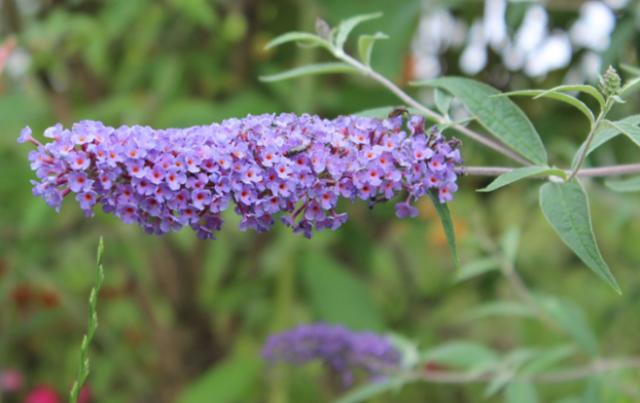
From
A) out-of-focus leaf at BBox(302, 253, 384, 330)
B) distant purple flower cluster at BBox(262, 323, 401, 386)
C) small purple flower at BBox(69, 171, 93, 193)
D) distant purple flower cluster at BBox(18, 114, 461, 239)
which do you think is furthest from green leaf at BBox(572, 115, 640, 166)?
out-of-focus leaf at BBox(302, 253, 384, 330)

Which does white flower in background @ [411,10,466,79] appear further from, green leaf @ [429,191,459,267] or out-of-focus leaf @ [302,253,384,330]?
green leaf @ [429,191,459,267]

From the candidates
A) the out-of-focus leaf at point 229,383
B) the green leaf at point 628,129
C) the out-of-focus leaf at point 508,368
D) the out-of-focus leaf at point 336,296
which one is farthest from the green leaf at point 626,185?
the out-of-focus leaf at point 229,383

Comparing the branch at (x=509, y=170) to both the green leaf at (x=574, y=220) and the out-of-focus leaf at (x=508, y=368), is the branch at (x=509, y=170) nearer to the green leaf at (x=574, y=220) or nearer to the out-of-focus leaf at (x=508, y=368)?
the green leaf at (x=574, y=220)

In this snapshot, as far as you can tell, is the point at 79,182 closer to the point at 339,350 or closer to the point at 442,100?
the point at 442,100

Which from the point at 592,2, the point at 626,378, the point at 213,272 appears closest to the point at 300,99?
the point at 213,272

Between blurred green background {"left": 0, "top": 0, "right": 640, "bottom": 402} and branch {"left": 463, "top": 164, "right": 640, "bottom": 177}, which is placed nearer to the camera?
branch {"left": 463, "top": 164, "right": 640, "bottom": 177}

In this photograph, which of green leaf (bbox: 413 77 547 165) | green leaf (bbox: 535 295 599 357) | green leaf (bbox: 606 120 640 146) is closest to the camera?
green leaf (bbox: 606 120 640 146)
